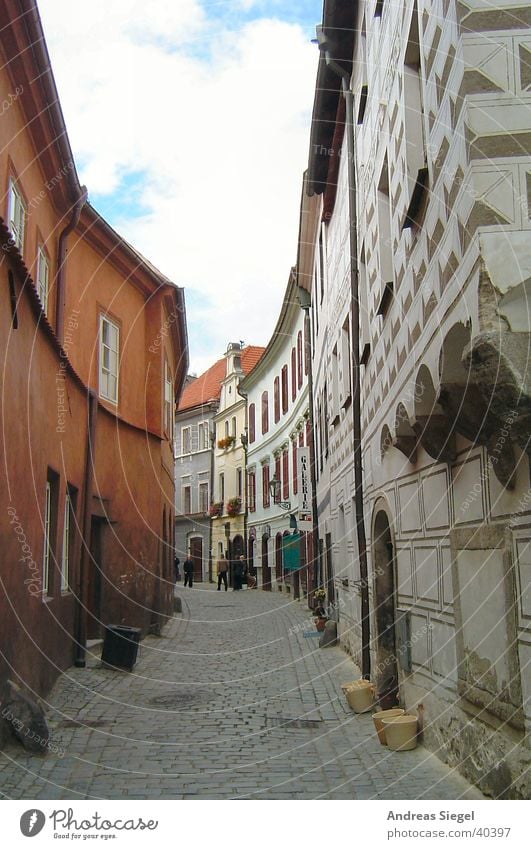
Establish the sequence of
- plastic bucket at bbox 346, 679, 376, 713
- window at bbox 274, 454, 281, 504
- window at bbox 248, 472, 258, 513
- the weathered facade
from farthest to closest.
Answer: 1. window at bbox 248, 472, 258, 513
2. window at bbox 274, 454, 281, 504
3. plastic bucket at bbox 346, 679, 376, 713
4. the weathered facade

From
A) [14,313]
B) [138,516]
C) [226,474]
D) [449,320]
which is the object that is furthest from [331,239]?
[226,474]

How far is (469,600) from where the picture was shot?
593 cm

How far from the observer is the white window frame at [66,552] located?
447 inches

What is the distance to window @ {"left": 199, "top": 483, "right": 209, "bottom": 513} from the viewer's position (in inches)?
1901

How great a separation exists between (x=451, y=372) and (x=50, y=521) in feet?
21.0

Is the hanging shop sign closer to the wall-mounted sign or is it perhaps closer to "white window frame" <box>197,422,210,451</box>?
the wall-mounted sign

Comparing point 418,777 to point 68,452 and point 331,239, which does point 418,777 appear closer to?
point 68,452

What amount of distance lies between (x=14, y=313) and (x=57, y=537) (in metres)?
3.96

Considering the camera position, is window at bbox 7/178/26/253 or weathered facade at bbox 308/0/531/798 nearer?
weathered facade at bbox 308/0/531/798

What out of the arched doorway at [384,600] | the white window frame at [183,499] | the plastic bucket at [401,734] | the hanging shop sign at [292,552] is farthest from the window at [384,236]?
the white window frame at [183,499]

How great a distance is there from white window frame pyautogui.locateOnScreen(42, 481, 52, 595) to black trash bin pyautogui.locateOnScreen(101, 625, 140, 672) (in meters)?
1.56

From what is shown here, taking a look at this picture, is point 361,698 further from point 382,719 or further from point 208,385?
point 208,385

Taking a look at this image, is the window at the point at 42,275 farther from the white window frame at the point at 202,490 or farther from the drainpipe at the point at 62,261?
the white window frame at the point at 202,490

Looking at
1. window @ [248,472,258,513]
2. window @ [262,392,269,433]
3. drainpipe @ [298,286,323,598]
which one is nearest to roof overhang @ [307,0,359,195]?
drainpipe @ [298,286,323,598]
